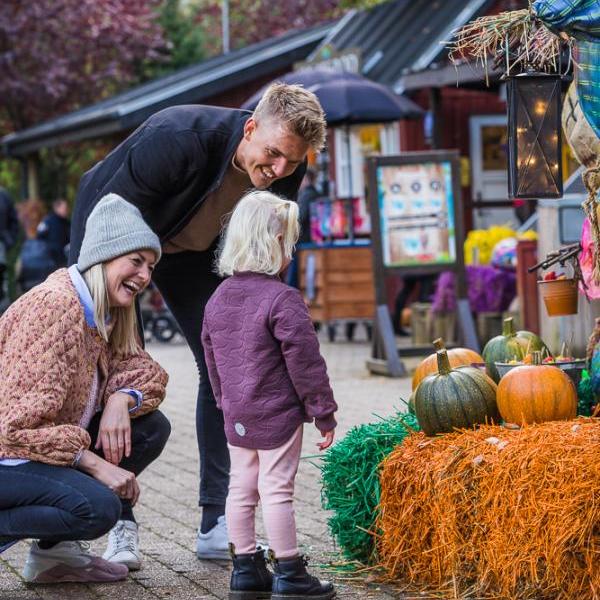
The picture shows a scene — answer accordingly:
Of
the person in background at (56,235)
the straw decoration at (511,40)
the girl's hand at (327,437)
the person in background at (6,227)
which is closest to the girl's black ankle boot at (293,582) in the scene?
the girl's hand at (327,437)

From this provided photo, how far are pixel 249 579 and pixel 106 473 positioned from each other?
58 cm

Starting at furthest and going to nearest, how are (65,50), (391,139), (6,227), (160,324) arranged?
(65,50), (391,139), (160,324), (6,227)

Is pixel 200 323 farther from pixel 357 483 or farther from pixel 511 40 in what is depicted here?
pixel 511 40

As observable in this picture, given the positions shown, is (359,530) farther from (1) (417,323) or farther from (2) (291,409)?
(1) (417,323)

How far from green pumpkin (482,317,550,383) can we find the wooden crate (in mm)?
9114

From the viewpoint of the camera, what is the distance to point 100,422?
465cm

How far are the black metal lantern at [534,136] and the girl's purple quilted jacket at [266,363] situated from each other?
1107 mm

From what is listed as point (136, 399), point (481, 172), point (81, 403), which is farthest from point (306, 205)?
point (81, 403)

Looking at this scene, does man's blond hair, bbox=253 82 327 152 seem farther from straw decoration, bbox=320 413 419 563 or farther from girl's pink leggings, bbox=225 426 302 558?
straw decoration, bbox=320 413 419 563

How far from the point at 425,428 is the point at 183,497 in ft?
6.53

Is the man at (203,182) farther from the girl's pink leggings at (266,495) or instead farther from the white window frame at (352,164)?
the white window frame at (352,164)

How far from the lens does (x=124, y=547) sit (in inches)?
198

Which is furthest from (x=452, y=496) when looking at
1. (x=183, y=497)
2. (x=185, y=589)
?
(x=183, y=497)

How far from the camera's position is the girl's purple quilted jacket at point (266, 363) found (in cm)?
432
